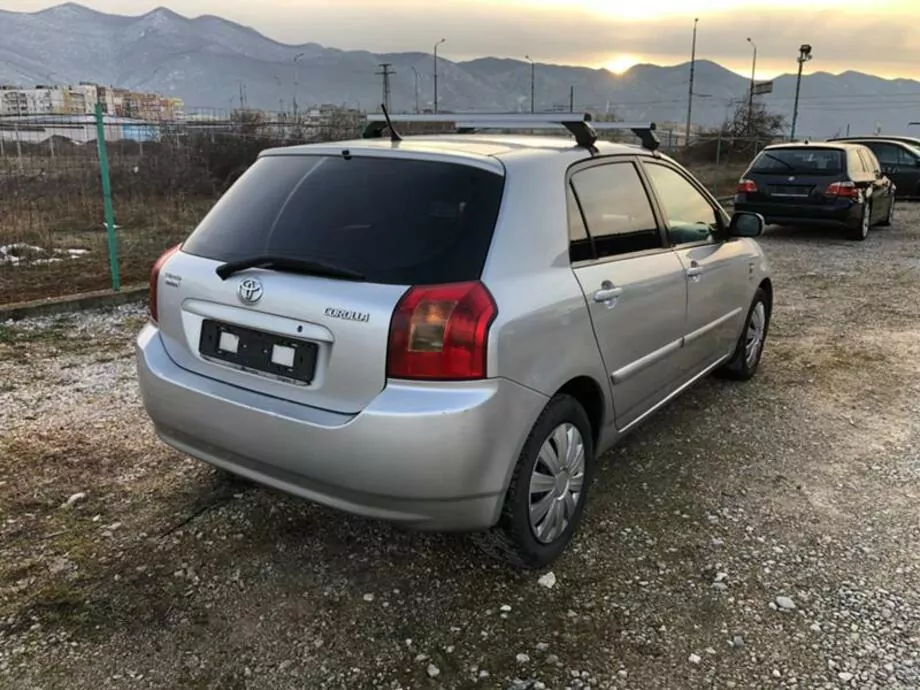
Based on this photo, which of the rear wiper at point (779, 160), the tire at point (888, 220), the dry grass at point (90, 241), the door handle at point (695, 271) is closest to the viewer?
the door handle at point (695, 271)

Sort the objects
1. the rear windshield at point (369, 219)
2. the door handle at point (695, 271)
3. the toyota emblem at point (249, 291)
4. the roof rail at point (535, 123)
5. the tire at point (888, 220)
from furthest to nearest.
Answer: the tire at point (888, 220) → the door handle at point (695, 271) → the roof rail at point (535, 123) → the toyota emblem at point (249, 291) → the rear windshield at point (369, 219)

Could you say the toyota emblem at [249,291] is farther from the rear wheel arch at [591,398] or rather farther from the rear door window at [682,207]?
the rear door window at [682,207]

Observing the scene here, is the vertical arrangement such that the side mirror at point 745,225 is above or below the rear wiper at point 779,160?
below

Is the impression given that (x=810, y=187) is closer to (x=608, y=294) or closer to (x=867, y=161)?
(x=867, y=161)

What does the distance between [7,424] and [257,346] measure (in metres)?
2.44

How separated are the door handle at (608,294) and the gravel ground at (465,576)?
1.01 m

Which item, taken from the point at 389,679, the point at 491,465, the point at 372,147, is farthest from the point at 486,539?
Answer: the point at 372,147

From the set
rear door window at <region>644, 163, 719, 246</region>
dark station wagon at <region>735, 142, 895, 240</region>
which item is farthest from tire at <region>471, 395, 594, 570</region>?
dark station wagon at <region>735, 142, 895, 240</region>

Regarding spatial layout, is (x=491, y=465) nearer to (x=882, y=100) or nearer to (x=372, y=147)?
(x=372, y=147)

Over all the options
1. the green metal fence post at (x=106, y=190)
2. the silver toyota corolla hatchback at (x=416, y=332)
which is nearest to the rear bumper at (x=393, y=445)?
the silver toyota corolla hatchback at (x=416, y=332)

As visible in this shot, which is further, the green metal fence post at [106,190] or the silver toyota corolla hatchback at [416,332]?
the green metal fence post at [106,190]

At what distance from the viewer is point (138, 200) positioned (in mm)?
12617

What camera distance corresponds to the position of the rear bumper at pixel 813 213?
1159 cm

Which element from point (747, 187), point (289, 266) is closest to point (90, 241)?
point (289, 266)
